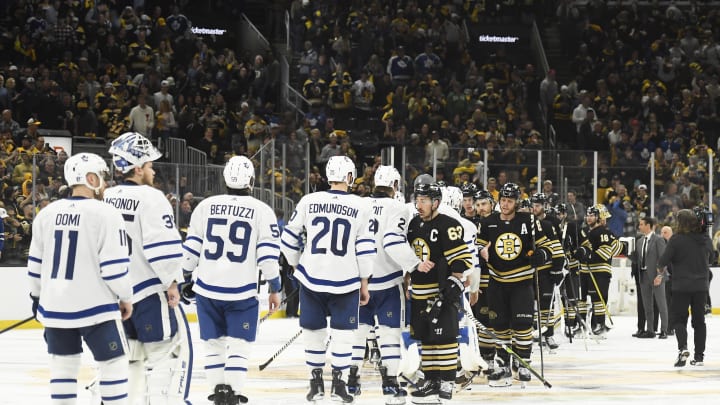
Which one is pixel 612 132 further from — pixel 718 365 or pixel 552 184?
pixel 718 365

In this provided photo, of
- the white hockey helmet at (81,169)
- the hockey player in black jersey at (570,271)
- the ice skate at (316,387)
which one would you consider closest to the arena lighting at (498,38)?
the hockey player in black jersey at (570,271)

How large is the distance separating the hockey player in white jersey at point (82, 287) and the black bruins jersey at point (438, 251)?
104 inches

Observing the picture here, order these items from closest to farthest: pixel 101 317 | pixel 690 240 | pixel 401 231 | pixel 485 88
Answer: pixel 101 317, pixel 401 231, pixel 690 240, pixel 485 88

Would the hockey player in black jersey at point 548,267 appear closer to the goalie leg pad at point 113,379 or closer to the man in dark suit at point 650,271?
the man in dark suit at point 650,271

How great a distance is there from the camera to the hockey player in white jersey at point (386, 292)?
26.8 ft

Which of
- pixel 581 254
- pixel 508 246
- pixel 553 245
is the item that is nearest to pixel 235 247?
pixel 508 246

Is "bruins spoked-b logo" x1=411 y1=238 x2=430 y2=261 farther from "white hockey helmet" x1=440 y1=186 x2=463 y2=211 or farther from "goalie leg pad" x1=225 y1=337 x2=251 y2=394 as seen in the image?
"goalie leg pad" x1=225 y1=337 x2=251 y2=394

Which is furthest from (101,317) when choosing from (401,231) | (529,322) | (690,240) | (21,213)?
(21,213)

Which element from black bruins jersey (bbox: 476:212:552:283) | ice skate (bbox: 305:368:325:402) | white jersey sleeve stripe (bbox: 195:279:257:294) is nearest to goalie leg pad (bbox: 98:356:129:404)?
white jersey sleeve stripe (bbox: 195:279:257:294)

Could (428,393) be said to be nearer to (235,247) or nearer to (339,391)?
(339,391)

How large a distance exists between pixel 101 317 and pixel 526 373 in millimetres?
4357

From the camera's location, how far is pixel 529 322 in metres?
9.18

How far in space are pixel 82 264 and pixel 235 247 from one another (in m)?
1.62

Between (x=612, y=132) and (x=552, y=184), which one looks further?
(x=612, y=132)
